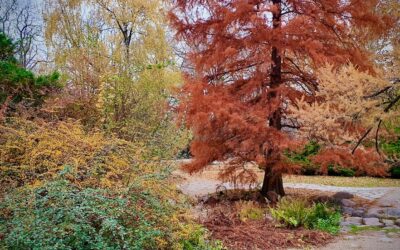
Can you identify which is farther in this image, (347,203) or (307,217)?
(347,203)

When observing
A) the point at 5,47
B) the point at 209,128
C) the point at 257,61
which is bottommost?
the point at 209,128

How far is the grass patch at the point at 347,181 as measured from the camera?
1329 cm

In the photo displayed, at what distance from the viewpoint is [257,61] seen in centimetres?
899

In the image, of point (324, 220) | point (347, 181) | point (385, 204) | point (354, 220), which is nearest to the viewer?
point (324, 220)

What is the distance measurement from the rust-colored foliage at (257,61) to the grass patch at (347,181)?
15.5 feet

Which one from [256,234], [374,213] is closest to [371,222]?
[374,213]

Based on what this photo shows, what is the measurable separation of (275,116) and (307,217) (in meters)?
2.58

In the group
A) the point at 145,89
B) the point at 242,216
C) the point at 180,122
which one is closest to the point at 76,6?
the point at 145,89

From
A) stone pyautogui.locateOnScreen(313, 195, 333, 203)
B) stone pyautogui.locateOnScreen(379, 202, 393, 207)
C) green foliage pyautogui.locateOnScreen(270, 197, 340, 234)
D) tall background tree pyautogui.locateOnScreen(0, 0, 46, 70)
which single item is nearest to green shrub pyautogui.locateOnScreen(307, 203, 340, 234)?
green foliage pyautogui.locateOnScreen(270, 197, 340, 234)

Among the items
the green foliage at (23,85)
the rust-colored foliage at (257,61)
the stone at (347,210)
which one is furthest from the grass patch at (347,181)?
the green foliage at (23,85)

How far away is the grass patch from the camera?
43.6ft

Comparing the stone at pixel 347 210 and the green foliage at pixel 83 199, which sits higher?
the green foliage at pixel 83 199

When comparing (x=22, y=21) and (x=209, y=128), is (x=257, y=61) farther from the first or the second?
(x=22, y=21)

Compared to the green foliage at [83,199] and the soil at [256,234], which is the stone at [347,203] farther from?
the green foliage at [83,199]
